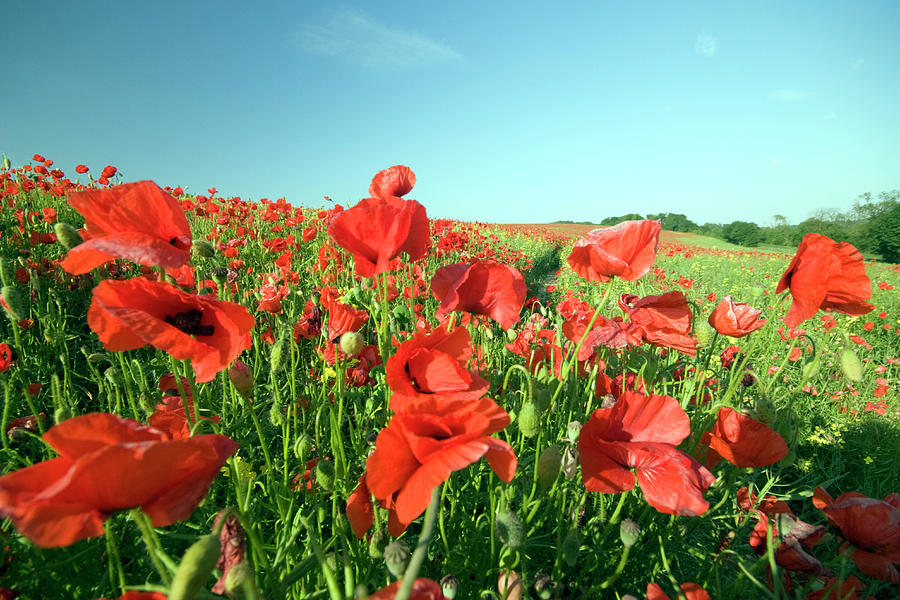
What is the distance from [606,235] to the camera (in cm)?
112

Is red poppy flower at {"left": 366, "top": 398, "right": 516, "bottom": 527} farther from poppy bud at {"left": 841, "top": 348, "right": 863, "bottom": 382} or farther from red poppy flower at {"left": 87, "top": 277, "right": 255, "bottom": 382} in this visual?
poppy bud at {"left": 841, "top": 348, "right": 863, "bottom": 382}

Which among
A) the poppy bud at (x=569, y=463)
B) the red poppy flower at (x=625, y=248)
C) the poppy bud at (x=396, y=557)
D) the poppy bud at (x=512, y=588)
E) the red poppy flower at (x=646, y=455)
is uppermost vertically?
the red poppy flower at (x=625, y=248)

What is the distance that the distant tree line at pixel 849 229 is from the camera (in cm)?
3309

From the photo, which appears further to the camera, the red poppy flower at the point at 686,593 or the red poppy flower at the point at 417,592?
the red poppy flower at the point at 686,593

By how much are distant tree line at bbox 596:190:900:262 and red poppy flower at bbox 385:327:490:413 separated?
28931 mm

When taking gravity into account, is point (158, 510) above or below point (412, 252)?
below

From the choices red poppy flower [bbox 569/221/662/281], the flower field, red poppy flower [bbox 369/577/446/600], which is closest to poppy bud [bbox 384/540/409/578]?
the flower field

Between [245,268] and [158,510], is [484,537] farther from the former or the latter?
[245,268]

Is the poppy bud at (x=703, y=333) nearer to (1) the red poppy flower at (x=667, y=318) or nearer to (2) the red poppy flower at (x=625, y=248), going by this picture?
(1) the red poppy flower at (x=667, y=318)

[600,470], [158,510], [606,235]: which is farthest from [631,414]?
[158,510]

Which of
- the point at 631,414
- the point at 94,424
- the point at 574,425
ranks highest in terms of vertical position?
the point at 94,424

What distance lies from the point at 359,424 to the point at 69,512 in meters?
1.05

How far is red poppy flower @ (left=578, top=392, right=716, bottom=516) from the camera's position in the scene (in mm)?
849

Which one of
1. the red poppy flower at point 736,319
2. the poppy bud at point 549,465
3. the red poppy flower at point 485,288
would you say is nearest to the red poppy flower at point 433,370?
the red poppy flower at point 485,288
